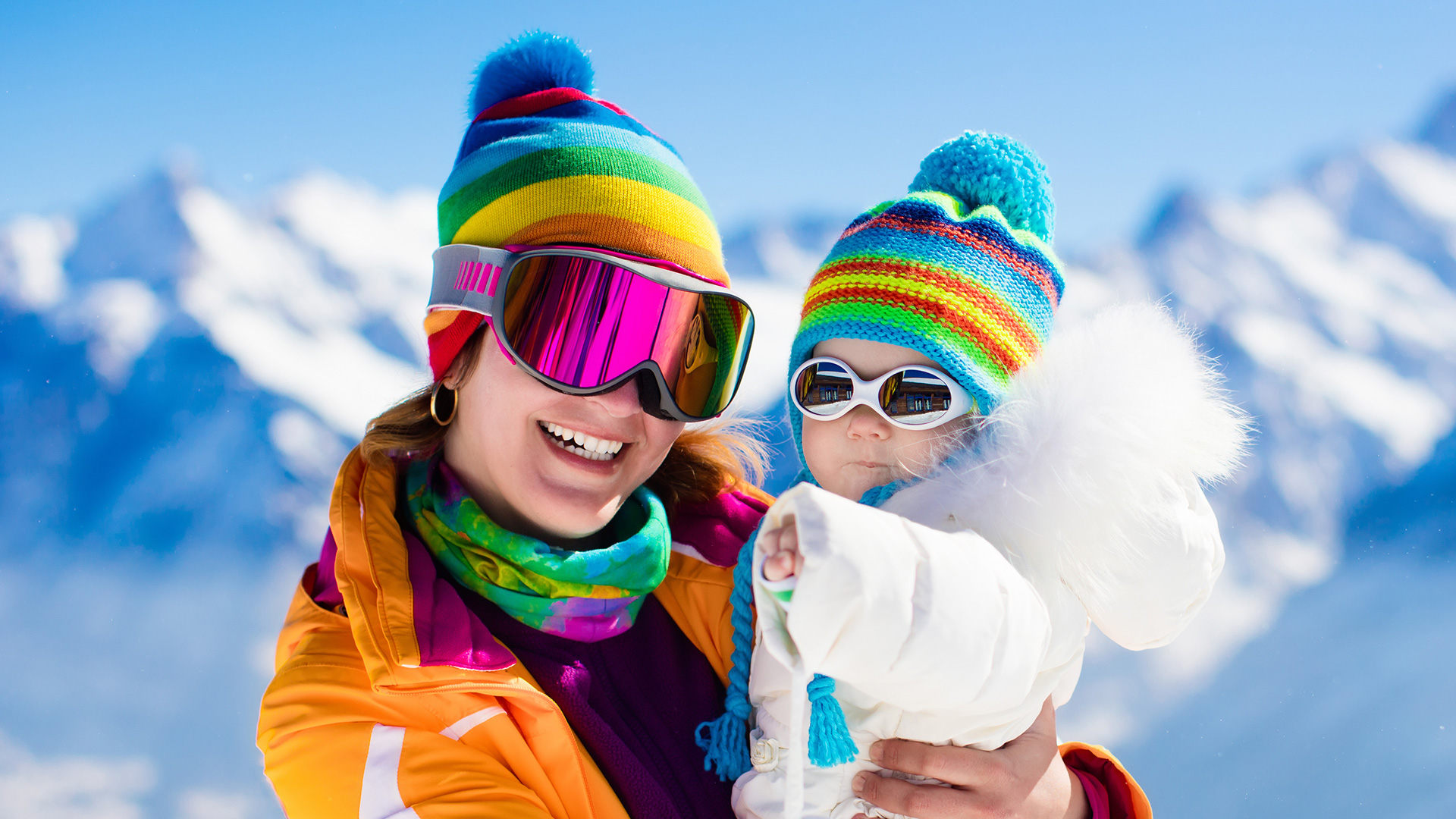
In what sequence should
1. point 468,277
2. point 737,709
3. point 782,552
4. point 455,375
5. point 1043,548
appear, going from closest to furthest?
point 782,552 → point 1043,548 → point 737,709 → point 468,277 → point 455,375

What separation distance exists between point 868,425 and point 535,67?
3.27 feet

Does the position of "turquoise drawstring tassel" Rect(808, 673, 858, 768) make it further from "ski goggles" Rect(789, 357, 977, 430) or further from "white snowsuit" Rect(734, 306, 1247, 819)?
"ski goggles" Rect(789, 357, 977, 430)

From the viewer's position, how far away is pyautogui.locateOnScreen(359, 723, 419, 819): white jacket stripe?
128 cm

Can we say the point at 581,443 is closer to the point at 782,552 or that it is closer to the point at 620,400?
the point at 620,400

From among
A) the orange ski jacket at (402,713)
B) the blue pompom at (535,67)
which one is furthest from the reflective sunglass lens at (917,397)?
the blue pompom at (535,67)

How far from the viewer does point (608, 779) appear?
4.77 ft

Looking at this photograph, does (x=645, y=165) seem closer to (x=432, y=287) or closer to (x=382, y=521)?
(x=432, y=287)

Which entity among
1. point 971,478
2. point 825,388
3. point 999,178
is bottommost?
point 971,478

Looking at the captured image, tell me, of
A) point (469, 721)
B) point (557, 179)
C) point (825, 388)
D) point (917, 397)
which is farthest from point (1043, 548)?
point (557, 179)

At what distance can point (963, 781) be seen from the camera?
4.56ft

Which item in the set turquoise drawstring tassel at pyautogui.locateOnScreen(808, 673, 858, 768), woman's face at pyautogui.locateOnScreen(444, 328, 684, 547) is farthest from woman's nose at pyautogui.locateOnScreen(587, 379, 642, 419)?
turquoise drawstring tassel at pyautogui.locateOnScreen(808, 673, 858, 768)

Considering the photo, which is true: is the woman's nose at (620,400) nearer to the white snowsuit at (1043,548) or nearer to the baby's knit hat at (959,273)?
the baby's knit hat at (959,273)

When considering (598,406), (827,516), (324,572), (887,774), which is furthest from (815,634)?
(324,572)

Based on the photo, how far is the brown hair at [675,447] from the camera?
5.63 feet
